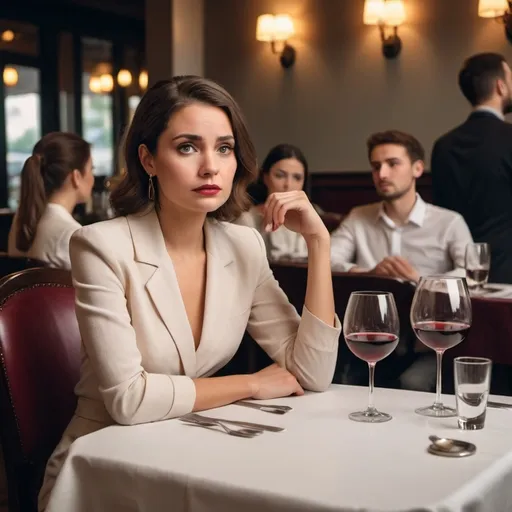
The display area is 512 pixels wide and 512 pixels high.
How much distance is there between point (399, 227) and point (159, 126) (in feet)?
6.99

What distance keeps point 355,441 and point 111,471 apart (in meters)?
0.38

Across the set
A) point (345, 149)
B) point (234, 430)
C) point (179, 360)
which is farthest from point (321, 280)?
point (345, 149)

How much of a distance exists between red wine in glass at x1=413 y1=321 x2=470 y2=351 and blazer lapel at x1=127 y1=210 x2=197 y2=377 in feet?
1.56

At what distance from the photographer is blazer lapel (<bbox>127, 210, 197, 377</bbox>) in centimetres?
167

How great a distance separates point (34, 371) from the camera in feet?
5.65

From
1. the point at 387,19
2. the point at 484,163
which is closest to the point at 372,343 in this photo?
the point at 484,163

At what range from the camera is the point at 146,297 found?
167 centimetres

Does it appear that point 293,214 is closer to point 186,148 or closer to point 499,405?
point 186,148

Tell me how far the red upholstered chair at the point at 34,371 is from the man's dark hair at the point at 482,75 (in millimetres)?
2562

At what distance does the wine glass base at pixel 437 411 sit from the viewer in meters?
1.46

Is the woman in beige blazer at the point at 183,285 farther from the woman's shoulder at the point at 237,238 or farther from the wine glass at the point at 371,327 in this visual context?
the wine glass at the point at 371,327

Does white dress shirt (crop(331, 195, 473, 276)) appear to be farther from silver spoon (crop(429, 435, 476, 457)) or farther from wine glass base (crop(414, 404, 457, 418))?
silver spoon (crop(429, 435, 476, 457))

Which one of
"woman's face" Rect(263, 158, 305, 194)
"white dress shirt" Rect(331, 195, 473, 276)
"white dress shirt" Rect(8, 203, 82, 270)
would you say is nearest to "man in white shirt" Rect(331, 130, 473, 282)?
"white dress shirt" Rect(331, 195, 473, 276)

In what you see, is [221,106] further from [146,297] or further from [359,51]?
[359,51]
